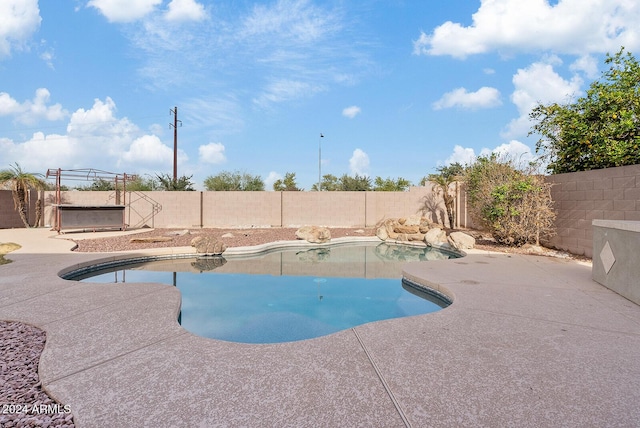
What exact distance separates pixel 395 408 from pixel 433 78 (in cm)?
1213

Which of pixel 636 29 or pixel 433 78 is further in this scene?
pixel 433 78

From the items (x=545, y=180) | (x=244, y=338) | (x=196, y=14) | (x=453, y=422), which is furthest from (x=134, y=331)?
(x=545, y=180)

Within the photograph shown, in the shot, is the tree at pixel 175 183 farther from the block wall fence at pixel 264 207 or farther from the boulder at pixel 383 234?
the boulder at pixel 383 234

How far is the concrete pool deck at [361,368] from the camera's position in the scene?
1.87 meters

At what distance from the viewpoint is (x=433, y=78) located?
464 inches

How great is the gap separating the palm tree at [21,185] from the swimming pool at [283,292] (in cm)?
1167

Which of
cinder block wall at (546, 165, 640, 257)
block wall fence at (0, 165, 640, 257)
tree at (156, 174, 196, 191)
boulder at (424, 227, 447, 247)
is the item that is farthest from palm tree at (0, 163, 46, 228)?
A: cinder block wall at (546, 165, 640, 257)

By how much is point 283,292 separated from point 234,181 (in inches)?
959

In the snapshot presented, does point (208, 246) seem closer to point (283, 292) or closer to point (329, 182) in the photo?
point (283, 292)

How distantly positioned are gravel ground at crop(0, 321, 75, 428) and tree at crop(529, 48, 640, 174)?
11.5 m

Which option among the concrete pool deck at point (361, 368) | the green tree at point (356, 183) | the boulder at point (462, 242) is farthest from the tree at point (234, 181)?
the concrete pool deck at point (361, 368)

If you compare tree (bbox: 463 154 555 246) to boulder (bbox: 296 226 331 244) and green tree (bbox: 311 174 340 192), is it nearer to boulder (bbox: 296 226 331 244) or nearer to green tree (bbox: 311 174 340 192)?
boulder (bbox: 296 226 331 244)

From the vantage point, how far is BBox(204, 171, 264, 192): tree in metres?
28.2

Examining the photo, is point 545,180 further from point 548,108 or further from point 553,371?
point 553,371
